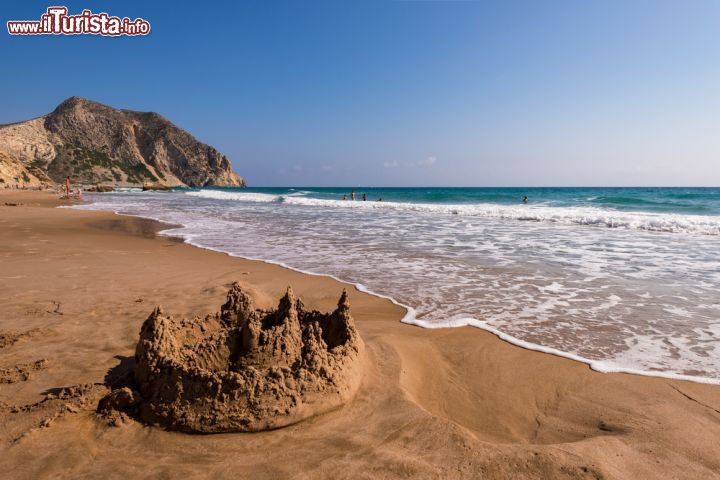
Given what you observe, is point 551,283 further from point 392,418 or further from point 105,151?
point 105,151

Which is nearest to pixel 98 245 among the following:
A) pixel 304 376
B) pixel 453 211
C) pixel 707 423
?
pixel 304 376

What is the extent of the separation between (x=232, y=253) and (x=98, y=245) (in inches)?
135

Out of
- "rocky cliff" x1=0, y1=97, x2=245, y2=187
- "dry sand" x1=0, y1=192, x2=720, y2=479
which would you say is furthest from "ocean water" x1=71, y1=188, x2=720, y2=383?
"rocky cliff" x1=0, y1=97, x2=245, y2=187

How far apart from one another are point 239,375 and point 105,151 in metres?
115

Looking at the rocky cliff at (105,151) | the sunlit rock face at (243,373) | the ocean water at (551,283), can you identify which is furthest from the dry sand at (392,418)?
the rocky cliff at (105,151)

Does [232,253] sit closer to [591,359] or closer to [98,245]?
[98,245]

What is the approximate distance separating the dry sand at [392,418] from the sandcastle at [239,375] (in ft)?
0.31

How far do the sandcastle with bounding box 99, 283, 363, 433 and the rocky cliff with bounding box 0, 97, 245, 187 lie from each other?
55.9 m

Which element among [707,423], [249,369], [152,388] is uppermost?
[249,369]

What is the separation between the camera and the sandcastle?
233 centimetres

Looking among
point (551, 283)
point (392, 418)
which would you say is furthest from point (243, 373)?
point (551, 283)

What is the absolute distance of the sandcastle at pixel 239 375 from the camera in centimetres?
233

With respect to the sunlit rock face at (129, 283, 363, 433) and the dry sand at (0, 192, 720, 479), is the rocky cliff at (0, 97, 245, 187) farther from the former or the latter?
the sunlit rock face at (129, 283, 363, 433)

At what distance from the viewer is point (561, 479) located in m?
1.87
